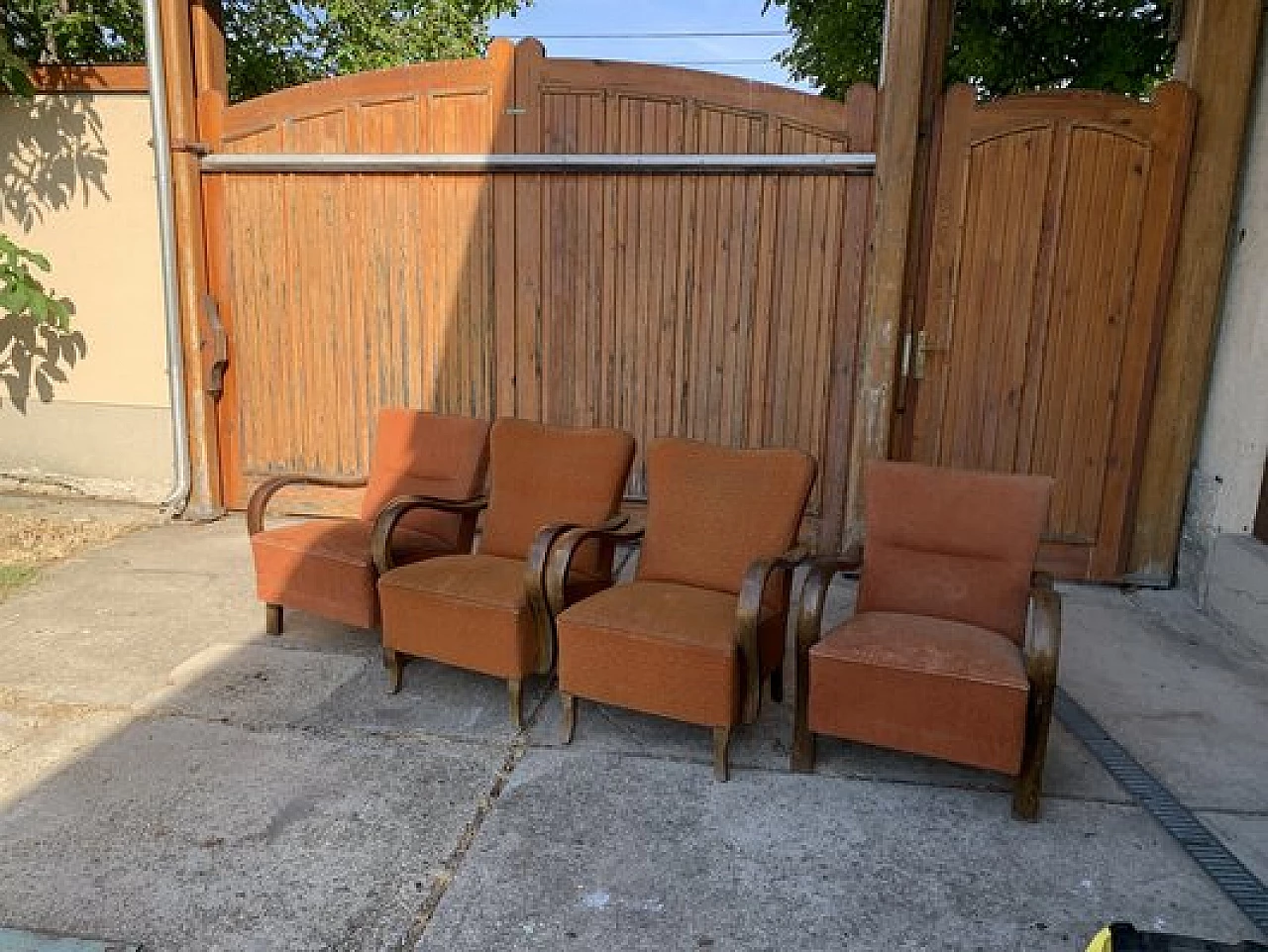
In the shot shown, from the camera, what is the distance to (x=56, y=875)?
6.48ft

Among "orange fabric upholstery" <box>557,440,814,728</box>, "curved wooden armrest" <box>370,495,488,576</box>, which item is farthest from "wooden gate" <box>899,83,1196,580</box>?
"curved wooden armrest" <box>370,495,488,576</box>

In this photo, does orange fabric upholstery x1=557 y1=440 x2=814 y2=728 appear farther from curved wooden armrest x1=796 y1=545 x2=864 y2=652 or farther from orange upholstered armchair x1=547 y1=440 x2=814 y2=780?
curved wooden armrest x1=796 y1=545 x2=864 y2=652

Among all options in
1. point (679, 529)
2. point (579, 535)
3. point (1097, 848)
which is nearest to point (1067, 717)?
point (1097, 848)


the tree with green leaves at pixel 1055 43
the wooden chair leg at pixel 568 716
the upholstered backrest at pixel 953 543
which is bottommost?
the wooden chair leg at pixel 568 716

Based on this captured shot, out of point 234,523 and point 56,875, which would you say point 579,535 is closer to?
point 56,875

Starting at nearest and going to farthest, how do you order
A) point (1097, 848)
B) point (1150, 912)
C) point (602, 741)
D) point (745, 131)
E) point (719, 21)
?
1. point (1150, 912)
2. point (1097, 848)
3. point (602, 741)
4. point (745, 131)
5. point (719, 21)

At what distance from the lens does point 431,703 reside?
2883 millimetres

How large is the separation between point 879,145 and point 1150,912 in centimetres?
320

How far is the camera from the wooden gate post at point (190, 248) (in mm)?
4480

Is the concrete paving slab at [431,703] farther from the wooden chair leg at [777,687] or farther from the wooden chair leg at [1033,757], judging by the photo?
the wooden chair leg at [1033,757]

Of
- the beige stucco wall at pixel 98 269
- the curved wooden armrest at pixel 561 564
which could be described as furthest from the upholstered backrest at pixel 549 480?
the beige stucco wall at pixel 98 269

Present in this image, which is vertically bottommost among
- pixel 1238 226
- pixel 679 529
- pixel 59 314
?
pixel 679 529

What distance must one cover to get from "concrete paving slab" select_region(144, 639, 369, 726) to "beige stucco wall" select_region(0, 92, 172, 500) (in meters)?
2.39

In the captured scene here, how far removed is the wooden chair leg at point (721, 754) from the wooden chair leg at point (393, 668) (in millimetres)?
1152
